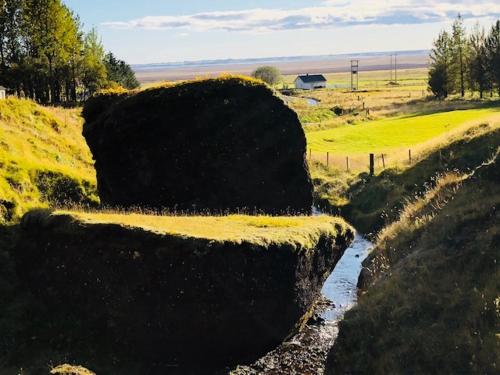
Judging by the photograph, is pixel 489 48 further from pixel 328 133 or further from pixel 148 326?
pixel 148 326

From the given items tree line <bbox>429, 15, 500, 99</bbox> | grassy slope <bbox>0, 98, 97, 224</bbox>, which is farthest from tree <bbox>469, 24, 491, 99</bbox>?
grassy slope <bbox>0, 98, 97, 224</bbox>

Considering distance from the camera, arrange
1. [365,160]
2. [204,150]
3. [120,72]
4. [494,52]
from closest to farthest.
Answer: [204,150], [365,160], [494,52], [120,72]

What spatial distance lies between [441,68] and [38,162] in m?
78.2

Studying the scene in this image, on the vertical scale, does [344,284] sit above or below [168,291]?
below

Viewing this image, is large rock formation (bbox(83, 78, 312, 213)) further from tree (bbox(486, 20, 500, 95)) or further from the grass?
tree (bbox(486, 20, 500, 95))

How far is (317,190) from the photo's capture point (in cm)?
3997

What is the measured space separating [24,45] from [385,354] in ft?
226

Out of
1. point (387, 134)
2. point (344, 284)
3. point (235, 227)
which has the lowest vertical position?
point (344, 284)

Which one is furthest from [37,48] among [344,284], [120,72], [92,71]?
[344,284]

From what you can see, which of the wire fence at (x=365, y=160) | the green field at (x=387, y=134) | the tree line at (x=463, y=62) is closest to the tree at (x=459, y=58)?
the tree line at (x=463, y=62)

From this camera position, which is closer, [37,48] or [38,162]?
[38,162]

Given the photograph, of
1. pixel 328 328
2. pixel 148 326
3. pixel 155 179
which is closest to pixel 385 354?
pixel 328 328

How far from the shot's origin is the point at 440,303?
15.4 meters

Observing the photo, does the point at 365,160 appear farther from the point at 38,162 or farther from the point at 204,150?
the point at 38,162
